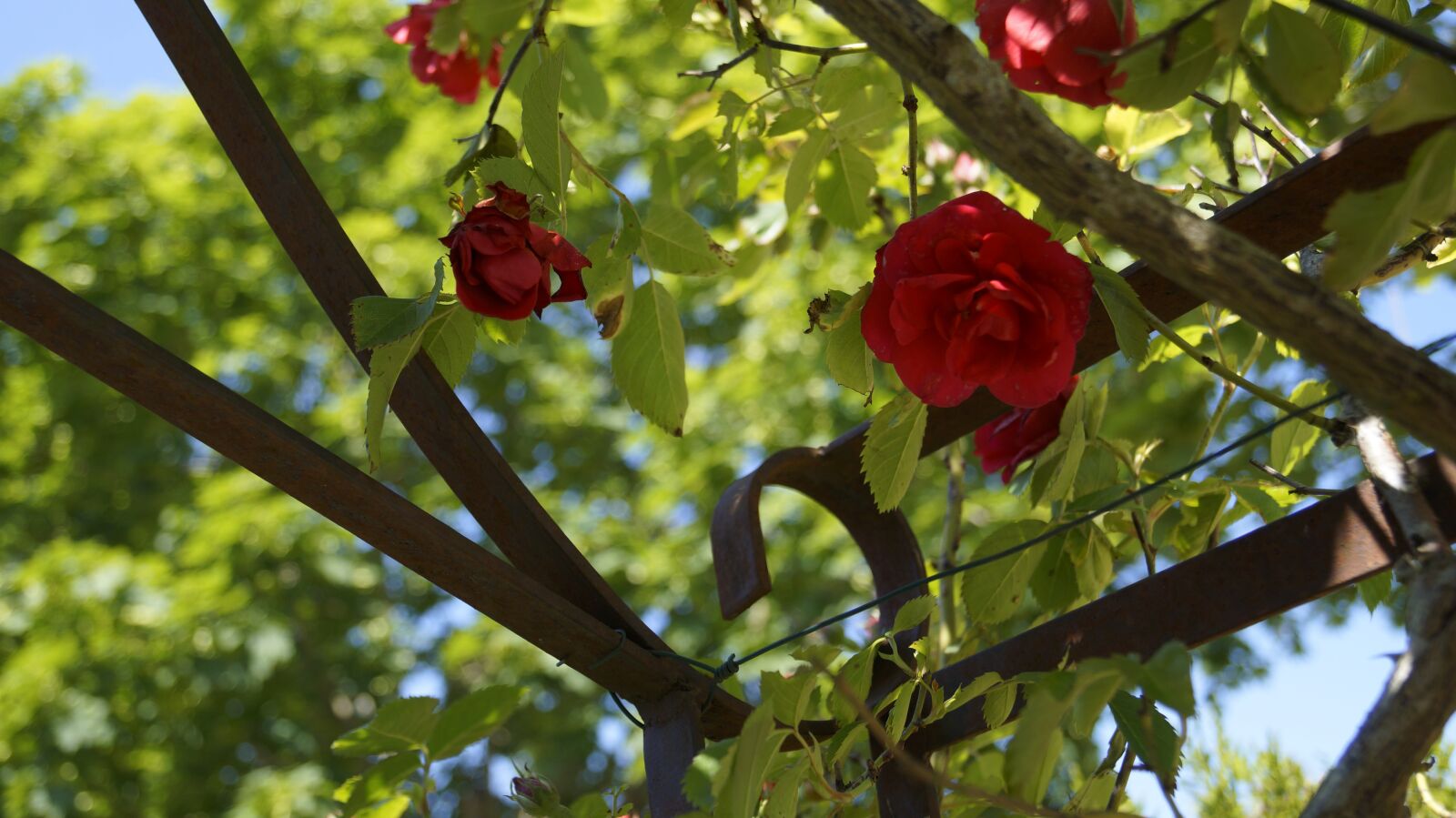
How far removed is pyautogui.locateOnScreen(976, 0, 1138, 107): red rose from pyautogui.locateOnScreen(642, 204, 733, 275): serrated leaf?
0.72 feet

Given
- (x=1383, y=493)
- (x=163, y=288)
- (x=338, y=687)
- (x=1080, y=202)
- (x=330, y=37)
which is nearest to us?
(x=1080, y=202)

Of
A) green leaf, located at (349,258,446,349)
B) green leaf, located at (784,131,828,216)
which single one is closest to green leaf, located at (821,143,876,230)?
green leaf, located at (784,131,828,216)

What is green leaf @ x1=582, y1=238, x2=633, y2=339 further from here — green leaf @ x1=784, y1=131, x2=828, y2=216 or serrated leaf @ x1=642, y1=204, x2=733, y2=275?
green leaf @ x1=784, y1=131, x2=828, y2=216

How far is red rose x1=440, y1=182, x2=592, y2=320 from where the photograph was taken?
0.58m

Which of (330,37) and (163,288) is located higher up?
(330,37)

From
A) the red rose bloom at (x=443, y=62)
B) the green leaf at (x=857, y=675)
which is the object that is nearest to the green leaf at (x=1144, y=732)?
the green leaf at (x=857, y=675)

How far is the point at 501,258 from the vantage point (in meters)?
0.59

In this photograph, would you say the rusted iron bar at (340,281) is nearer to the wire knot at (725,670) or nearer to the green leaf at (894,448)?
the wire knot at (725,670)

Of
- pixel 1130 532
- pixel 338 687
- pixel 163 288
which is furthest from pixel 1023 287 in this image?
pixel 163 288

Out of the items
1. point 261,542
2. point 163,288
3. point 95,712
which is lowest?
point 95,712

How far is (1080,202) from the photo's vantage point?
0.39m

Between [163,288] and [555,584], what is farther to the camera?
[163,288]

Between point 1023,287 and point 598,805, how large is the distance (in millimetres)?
414

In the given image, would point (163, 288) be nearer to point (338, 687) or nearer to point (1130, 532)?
point (338, 687)
